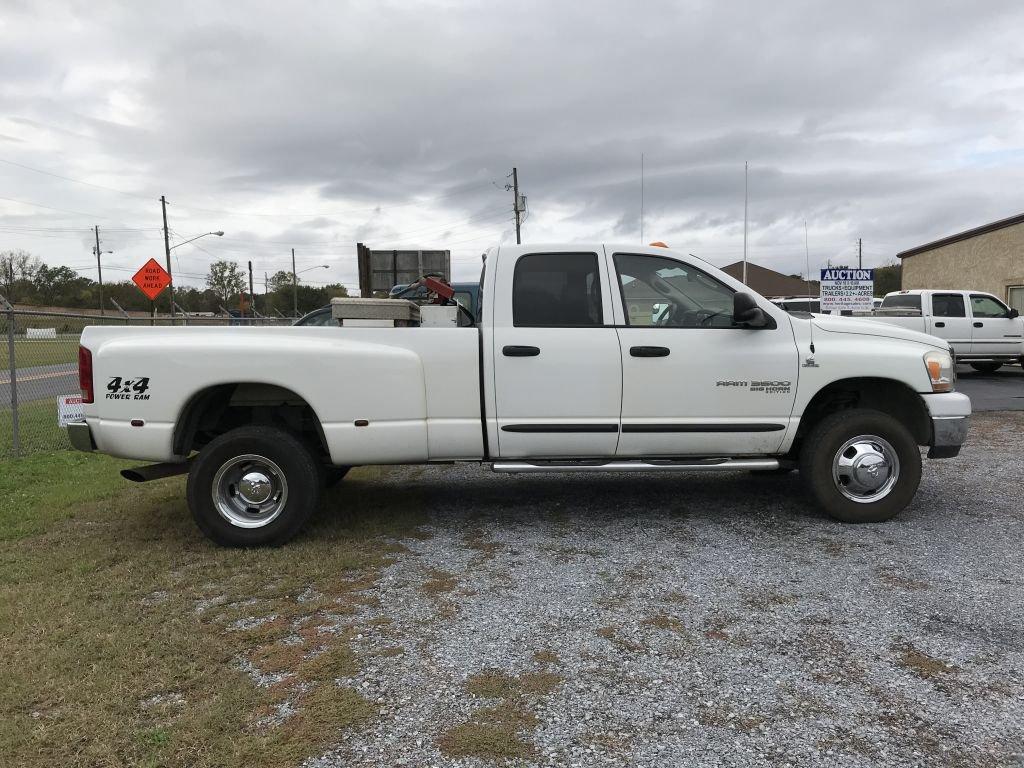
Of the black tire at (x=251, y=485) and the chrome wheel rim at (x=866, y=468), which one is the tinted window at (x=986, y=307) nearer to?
the chrome wheel rim at (x=866, y=468)

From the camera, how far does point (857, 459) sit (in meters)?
5.04

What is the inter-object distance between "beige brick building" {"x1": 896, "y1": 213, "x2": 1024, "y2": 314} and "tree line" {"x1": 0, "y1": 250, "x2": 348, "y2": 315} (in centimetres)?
4846

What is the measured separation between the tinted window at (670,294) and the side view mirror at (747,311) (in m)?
0.18

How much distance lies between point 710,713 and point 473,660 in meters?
1.02

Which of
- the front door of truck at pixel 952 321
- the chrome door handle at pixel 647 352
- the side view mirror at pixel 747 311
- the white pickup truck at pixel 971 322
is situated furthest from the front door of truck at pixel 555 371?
the front door of truck at pixel 952 321

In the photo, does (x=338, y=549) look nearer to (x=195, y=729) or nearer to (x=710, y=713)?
(x=195, y=729)

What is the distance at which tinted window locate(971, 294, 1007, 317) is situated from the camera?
15.7m

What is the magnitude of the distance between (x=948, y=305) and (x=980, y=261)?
13.5 metres

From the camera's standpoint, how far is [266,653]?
10.6ft

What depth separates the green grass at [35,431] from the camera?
824 centimetres

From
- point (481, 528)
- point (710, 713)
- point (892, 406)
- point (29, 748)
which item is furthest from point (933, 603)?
point (29, 748)

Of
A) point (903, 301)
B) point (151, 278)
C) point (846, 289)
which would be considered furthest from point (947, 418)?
point (151, 278)

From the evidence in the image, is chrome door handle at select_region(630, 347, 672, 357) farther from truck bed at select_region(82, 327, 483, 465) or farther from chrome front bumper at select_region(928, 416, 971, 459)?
chrome front bumper at select_region(928, 416, 971, 459)

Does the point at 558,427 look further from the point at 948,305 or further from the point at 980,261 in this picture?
the point at 980,261
